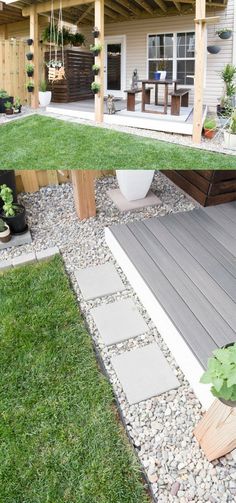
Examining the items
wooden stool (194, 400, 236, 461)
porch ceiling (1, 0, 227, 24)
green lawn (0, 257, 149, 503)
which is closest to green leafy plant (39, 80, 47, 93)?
porch ceiling (1, 0, 227, 24)

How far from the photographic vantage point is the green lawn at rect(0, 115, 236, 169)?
479 centimetres

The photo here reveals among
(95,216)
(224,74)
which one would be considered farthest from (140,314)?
(224,74)

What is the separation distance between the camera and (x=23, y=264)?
3.12 meters

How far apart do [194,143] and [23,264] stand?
3.77 metres

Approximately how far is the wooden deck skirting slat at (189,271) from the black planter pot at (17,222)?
0.84 metres

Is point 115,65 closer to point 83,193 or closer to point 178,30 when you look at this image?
point 178,30

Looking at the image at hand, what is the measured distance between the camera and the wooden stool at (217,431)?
4.77 feet

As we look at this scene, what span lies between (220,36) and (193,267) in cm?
639

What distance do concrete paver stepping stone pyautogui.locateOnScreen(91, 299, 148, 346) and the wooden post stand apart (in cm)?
129

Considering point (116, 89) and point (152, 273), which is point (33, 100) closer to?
point (116, 89)

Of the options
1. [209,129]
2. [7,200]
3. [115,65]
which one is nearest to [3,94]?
[115,65]

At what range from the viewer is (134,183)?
376cm

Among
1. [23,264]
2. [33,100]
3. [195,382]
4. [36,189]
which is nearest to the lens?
[195,382]

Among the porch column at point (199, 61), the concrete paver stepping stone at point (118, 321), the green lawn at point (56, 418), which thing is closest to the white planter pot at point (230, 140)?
the porch column at point (199, 61)
